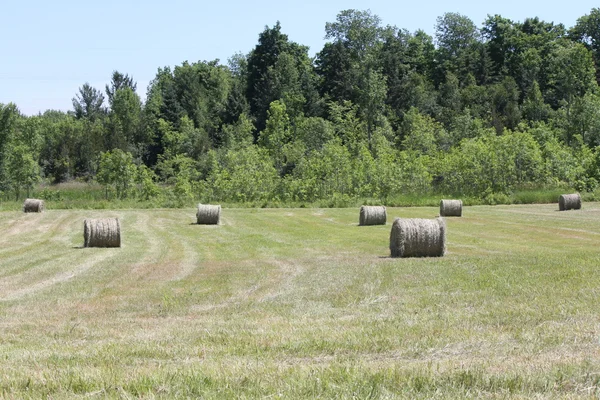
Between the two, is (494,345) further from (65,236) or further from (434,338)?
(65,236)

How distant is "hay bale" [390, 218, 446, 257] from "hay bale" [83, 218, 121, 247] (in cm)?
922

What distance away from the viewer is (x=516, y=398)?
5699 mm

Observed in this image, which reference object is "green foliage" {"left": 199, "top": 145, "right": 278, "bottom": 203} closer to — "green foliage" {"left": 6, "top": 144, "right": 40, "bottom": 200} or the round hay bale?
"green foliage" {"left": 6, "top": 144, "right": 40, "bottom": 200}

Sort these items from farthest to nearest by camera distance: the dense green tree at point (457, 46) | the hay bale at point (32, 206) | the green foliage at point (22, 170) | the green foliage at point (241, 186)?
the dense green tree at point (457, 46)
the green foliage at point (22, 170)
the green foliage at point (241, 186)
the hay bale at point (32, 206)

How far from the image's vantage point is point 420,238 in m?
19.1

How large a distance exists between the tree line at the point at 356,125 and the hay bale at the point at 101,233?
3061 centimetres

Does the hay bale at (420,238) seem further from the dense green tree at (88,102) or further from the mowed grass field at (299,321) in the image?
the dense green tree at (88,102)

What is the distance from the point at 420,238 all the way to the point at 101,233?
10.1m

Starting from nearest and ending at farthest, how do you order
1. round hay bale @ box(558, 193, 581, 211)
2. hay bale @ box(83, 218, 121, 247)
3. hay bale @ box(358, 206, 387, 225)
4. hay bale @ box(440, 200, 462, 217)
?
1. hay bale @ box(83, 218, 121, 247)
2. hay bale @ box(358, 206, 387, 225)
3. hay bale @ box(440, 200, 462, 217)
4. round hay bale @ box(558, 193, 581, 211)

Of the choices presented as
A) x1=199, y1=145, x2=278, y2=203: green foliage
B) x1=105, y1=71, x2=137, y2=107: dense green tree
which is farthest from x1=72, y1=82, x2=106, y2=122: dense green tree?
x1=199, y1=145, x2=278, y2=203: green foliage

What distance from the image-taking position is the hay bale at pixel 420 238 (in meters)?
19.0

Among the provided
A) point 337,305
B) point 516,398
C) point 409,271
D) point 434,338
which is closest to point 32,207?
point 409,271

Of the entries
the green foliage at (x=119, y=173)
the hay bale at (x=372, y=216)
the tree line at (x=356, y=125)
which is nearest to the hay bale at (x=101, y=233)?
the hay bale at (x=372, y=216)

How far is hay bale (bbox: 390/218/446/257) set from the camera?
19031 mm
